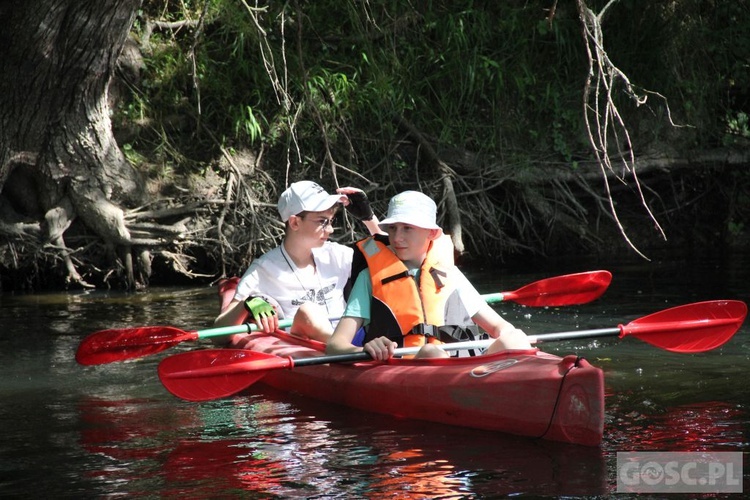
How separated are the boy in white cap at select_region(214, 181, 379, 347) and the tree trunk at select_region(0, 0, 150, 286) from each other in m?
2.70

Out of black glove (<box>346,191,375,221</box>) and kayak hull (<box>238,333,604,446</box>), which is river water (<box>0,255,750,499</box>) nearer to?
kayak hull (<box>238,333,604,446</box>)

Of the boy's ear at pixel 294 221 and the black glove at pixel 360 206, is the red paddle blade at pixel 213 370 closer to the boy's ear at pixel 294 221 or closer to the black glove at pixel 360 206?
the boy's ear at pixel 294 221

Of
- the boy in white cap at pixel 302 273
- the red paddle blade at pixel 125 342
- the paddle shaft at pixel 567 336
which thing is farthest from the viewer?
the boy in white cap at pixel 302 273

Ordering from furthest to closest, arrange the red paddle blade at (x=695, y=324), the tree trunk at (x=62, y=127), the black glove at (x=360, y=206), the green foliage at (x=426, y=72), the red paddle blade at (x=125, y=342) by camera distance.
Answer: the green foliage at (x=426, y=72)
the tree trunk at (x=62, y=127)
the black glove at (x=360, y=206)
the red paddle blade at (x=125, y=342)
the red paddle blade at (x=695, y=324)

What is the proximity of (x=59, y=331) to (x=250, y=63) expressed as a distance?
319cm

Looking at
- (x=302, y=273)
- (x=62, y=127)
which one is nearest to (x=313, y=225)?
(x=302, y=273)

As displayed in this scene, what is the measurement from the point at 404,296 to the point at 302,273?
3.61 feet

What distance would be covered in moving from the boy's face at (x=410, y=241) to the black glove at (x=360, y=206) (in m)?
1.16

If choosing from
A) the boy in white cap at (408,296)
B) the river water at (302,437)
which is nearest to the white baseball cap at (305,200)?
the boy in white cap at (408,296)

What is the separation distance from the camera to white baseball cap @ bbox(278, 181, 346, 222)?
5277 mm

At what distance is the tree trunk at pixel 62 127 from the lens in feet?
24.0

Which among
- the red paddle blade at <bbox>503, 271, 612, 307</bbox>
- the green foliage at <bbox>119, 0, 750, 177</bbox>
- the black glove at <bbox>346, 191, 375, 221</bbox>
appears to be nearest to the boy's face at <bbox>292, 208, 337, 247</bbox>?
the black glove at <bbox>346, 191, 375, 221</bbox>

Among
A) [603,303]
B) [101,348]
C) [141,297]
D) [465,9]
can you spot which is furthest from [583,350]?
[465,9]

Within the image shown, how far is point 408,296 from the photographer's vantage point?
4445 millimetres
